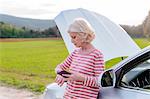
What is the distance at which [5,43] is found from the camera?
2331cm

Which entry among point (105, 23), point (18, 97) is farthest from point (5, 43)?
point (105, 23)

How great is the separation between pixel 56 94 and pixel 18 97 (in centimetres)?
447

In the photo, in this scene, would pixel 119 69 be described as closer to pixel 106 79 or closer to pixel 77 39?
pixel 106 79

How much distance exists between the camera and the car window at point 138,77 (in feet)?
10.4

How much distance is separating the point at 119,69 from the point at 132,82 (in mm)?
221

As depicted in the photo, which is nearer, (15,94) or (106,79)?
(106,79)

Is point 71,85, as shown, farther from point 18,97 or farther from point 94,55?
point 18,97

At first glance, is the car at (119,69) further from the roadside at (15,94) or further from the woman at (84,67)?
the roadside at (15,94)

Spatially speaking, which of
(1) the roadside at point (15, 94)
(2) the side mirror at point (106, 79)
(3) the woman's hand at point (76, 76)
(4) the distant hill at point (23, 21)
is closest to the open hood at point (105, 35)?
(3) the woman's hand at point (76, 76)

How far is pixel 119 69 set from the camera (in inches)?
125

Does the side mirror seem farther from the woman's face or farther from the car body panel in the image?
the woman's face

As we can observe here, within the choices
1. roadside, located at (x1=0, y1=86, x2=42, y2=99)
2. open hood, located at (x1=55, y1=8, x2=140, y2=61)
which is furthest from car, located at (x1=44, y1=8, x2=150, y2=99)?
roadside, located at (x1=0, y1=86, x2=42, y2=99)

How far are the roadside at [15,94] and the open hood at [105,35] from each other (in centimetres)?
308

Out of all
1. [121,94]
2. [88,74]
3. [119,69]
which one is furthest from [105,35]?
[121,94]
